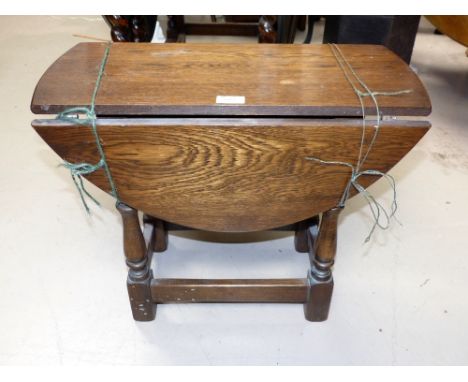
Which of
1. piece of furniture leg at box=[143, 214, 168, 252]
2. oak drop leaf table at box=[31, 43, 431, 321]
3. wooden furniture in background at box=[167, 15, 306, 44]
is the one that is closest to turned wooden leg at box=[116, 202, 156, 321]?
oak drop leaf table at box=[31, 43, 431, 321]

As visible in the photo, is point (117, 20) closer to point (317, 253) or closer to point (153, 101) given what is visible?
point (153, 101)

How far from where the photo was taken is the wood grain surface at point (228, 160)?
1.00 meters

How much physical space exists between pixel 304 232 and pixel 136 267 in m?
0.59

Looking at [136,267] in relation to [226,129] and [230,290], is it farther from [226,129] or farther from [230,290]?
[226,129]

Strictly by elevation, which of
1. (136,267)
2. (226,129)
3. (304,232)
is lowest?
(304,232)

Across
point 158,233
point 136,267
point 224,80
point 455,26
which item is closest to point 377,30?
point 455,26

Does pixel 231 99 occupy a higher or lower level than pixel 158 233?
higher

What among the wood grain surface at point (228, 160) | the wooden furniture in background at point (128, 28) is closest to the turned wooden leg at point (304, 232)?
the wood grain surface at point (228, 160)

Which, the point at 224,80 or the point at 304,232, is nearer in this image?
the point at 224,80

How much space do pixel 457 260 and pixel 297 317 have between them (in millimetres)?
628

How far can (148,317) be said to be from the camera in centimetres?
139

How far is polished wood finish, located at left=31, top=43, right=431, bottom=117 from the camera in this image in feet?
3.34

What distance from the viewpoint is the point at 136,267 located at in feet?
4.26

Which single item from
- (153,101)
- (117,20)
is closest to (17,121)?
(117,20)
